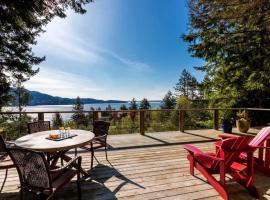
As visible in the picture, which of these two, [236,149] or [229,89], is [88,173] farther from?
[229,89]

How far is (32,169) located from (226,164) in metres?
2.43

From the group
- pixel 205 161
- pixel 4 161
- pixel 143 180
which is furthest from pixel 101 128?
pixel 205 161

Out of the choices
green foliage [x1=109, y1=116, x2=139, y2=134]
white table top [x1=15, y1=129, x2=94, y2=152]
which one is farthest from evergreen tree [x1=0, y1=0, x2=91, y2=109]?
green foliage [x1=109, y1=116, x2=139, y2=134]

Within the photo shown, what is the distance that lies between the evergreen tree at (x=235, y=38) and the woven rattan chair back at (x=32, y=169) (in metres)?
7.80

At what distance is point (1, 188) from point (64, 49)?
7.50m

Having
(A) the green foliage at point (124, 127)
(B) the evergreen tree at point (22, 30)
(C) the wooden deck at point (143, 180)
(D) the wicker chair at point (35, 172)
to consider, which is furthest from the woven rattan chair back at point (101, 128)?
(A) the green foliage at point (124, 127)

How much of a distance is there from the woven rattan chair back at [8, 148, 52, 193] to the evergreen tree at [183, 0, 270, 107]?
780cm

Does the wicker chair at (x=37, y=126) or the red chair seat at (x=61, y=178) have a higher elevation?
the wicker chair at (x=37, y=126)

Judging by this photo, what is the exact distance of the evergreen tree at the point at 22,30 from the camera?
21.0 feet

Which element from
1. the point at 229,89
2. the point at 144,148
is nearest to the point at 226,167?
the point at 144,148

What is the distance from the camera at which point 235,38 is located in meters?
9.67

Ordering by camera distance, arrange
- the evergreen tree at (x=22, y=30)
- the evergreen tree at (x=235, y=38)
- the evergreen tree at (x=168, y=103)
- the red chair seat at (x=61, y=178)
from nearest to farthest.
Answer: the red chair seat at (x=61, y=178)
the evergreen tree at (x=22, y=30)
the evergreen tree at (x=235, y=38)
the evergreen tree at (x=168, y=103)

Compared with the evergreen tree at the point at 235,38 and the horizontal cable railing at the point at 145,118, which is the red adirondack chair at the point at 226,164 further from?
the evergreen tree at the point at 235,38

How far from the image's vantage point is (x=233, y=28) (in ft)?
32.2
